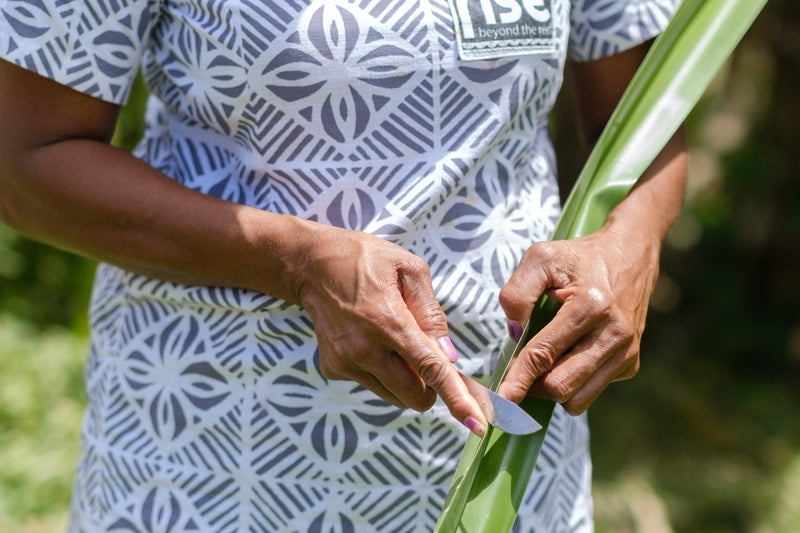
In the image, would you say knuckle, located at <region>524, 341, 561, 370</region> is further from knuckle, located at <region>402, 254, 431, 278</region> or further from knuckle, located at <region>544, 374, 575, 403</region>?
knuckle, located at <region>402, 254, 431, 278</region>

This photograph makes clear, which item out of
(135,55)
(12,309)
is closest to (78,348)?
(12,309)

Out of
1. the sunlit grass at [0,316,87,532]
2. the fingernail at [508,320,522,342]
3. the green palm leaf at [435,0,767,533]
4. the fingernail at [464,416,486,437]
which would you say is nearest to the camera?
the fingernail at [464,416,486,437]

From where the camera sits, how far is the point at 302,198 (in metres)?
0.94

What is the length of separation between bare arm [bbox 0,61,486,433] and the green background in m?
2.10

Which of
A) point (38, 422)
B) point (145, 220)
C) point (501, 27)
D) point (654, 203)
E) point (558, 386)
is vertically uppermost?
point (501, 27)

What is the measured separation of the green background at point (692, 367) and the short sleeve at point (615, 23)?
6.84 ft

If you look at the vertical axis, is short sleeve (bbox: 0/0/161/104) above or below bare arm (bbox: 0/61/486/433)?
above

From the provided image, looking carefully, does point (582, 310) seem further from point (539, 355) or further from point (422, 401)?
point (422, 401)

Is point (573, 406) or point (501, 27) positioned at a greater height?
point (501, 27)

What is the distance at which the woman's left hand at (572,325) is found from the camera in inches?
32.8

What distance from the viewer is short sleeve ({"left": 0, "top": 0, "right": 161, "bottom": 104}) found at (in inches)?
34.8

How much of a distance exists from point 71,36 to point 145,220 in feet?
0.66

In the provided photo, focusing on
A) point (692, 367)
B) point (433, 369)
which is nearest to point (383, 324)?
point (433, 369)

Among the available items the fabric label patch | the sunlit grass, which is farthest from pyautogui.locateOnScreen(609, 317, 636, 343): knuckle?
the sunlit grass
